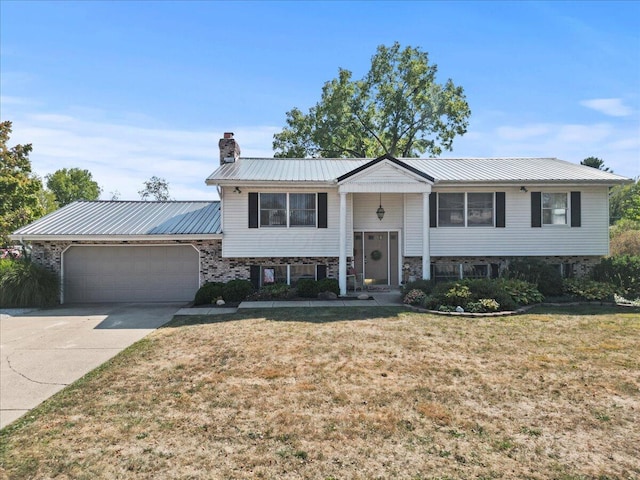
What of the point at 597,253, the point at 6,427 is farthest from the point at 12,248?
the point at 597,253

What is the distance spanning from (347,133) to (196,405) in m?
27.5

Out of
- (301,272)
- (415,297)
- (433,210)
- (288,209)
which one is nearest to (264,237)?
(288,209)

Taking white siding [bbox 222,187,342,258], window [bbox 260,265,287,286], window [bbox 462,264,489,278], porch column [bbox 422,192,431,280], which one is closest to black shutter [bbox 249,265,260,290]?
window [bbox 260,265,287,286]

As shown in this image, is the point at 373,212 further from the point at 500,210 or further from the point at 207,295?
the point at 207,295

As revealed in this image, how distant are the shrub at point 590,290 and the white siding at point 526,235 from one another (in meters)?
2.13

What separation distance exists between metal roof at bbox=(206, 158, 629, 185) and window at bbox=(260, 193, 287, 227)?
2.36 feet

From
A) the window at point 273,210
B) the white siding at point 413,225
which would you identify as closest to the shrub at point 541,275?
the white siding at point 413,225

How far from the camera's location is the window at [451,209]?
574 inches

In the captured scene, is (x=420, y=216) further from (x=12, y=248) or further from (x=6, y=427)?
(x=12, y=248)

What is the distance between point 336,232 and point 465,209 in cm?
509

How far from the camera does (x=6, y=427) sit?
438 cm

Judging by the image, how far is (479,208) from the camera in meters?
14.6

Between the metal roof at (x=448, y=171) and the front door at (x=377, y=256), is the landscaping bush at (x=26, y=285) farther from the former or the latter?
the front door at (x=377, y=256)

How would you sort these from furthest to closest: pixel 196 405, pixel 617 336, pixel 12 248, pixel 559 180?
pixel 12 248 → pixel 559 180 → pixel 617 336 → pixel 196 405
